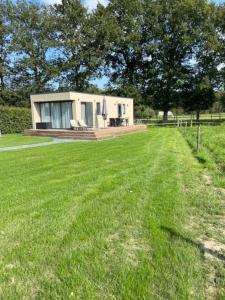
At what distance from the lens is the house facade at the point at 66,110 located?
1842cm

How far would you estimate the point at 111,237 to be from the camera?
3.31 meters

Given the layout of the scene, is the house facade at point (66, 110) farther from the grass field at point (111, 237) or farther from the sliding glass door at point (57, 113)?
the grass field at point (111, 237)

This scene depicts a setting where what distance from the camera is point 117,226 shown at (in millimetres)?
3590

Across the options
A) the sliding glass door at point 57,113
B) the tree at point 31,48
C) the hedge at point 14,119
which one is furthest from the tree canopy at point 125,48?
the sliding glass door at point 57,113

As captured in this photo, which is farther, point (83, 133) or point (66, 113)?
point (66, 113)

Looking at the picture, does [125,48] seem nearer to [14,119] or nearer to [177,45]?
[177,45]

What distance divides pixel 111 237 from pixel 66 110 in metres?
16.3

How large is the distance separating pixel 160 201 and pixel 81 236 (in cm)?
161

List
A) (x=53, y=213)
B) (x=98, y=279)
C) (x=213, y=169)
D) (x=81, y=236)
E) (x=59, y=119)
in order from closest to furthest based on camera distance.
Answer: (x=98, y=279) < (x=81, y=236) < (x=53, y=213) < (x=213, y=169) < (x=59, y=119)

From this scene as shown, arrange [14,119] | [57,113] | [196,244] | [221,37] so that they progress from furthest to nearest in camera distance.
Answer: [221,37] < [14,119] < [57,113] < [196,244]

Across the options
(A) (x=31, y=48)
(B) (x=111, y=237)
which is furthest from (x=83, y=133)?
(A) (x=31, y=48)

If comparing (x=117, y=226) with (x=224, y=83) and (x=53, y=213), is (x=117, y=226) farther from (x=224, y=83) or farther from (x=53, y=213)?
(x=224, y=83)

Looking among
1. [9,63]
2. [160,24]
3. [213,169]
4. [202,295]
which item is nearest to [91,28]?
[160,24]

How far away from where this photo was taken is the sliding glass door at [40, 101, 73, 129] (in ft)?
62.0
